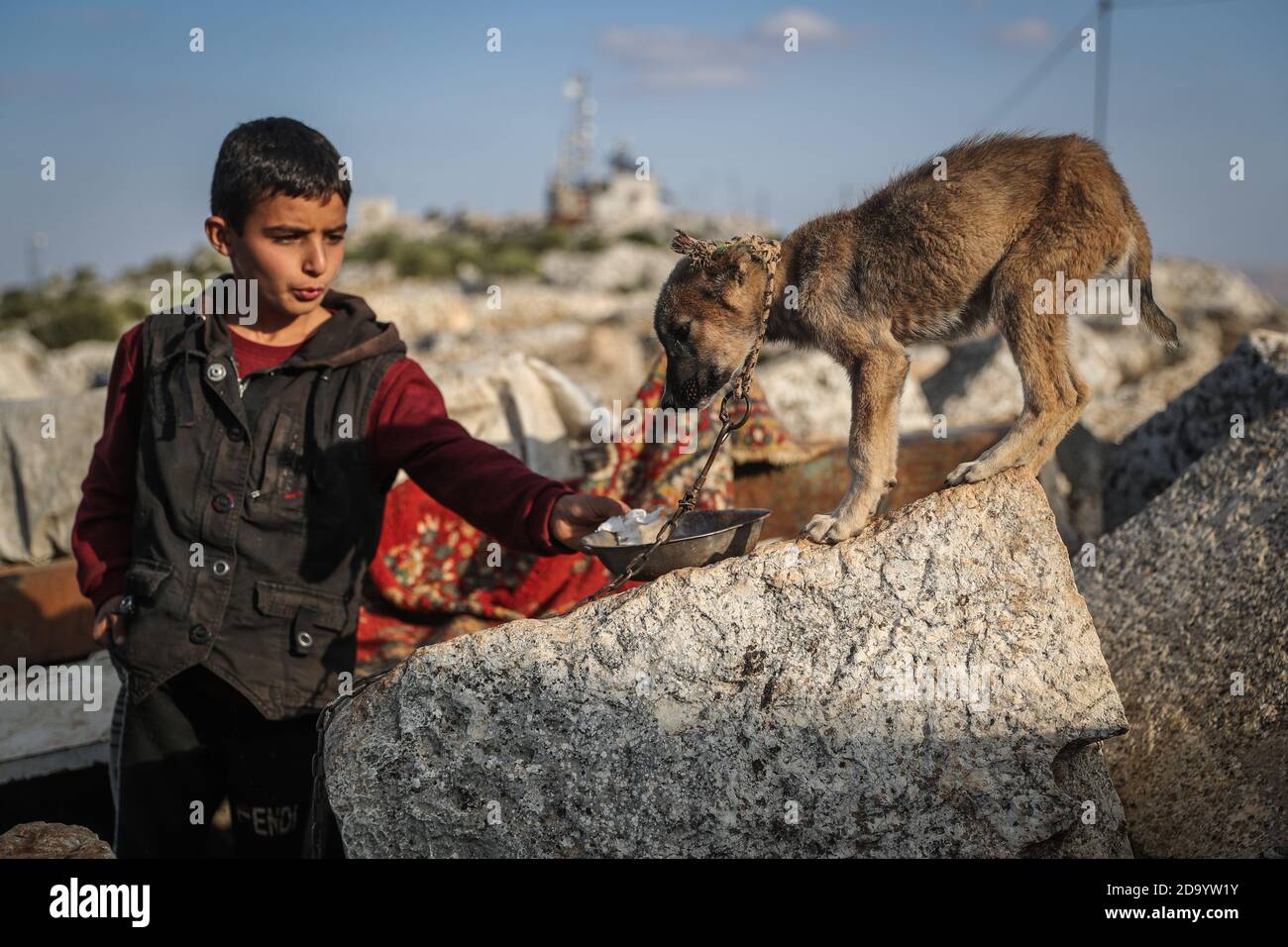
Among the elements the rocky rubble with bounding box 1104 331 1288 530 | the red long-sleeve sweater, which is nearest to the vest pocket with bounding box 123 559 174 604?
the red long-sleeve sweater

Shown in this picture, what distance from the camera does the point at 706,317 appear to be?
172 inches

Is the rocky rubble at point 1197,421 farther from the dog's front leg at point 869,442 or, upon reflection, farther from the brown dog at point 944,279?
the dog's front leg at point 869,442

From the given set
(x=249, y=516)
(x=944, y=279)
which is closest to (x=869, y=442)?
(x=944, y=279)

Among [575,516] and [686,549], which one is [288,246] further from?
[686,549]

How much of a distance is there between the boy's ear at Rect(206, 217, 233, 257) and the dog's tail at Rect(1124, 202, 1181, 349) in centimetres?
329

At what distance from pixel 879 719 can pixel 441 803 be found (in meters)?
1.31

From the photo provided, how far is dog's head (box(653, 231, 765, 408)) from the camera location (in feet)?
13.8

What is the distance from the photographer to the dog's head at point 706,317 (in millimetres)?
4207

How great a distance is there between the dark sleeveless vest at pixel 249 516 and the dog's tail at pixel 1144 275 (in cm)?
285

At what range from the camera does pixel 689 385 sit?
4461 mm

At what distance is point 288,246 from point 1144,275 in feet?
10.4

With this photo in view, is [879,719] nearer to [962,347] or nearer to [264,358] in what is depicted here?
[264,358]

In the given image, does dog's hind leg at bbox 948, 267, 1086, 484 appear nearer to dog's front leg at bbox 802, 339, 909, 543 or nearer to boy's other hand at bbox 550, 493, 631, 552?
dog's front leg at bbox 802, 339, 909, 543
